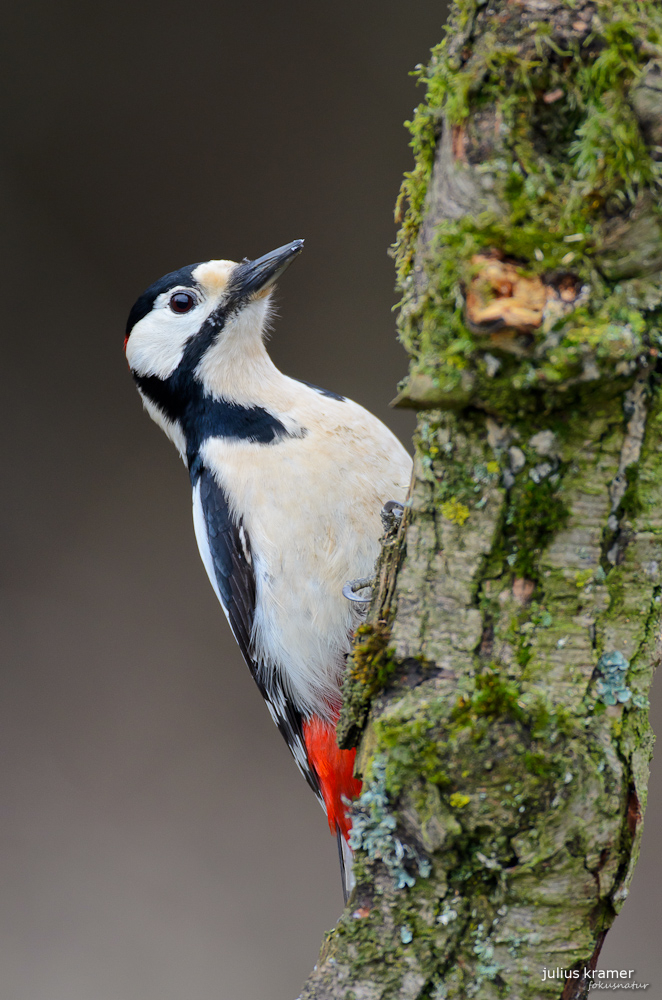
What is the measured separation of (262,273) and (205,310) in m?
0.14

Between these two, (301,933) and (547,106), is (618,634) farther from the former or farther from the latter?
(301,933)

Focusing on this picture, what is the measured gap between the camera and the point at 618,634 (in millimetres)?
736

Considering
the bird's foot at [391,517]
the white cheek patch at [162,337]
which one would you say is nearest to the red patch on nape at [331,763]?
the bird's foot at [391,517]

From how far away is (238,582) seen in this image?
5.02ft

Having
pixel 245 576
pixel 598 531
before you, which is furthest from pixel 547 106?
pixel 245 576

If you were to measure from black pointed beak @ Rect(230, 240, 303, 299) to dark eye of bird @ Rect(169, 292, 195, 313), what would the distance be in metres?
0.09

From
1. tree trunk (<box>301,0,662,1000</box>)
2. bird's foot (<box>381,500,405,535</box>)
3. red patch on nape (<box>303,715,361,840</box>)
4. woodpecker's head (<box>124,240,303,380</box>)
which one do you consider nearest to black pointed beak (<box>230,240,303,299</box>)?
woodpecker's head (<box>124,240,303,380</box>)

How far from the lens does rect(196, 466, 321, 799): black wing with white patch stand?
1501mm

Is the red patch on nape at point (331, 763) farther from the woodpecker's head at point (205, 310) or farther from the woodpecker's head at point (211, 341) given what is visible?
the woodpecker's head at point (205, 310)

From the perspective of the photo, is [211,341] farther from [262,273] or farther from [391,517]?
[391,517]

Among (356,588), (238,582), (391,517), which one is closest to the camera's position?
(391,517)

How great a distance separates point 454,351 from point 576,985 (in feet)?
2.09

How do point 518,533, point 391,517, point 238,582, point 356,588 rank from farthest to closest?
point 238,582
point 356,588
point 391,517
point 518,533

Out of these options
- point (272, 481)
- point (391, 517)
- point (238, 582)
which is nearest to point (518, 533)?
point (391, 517)
